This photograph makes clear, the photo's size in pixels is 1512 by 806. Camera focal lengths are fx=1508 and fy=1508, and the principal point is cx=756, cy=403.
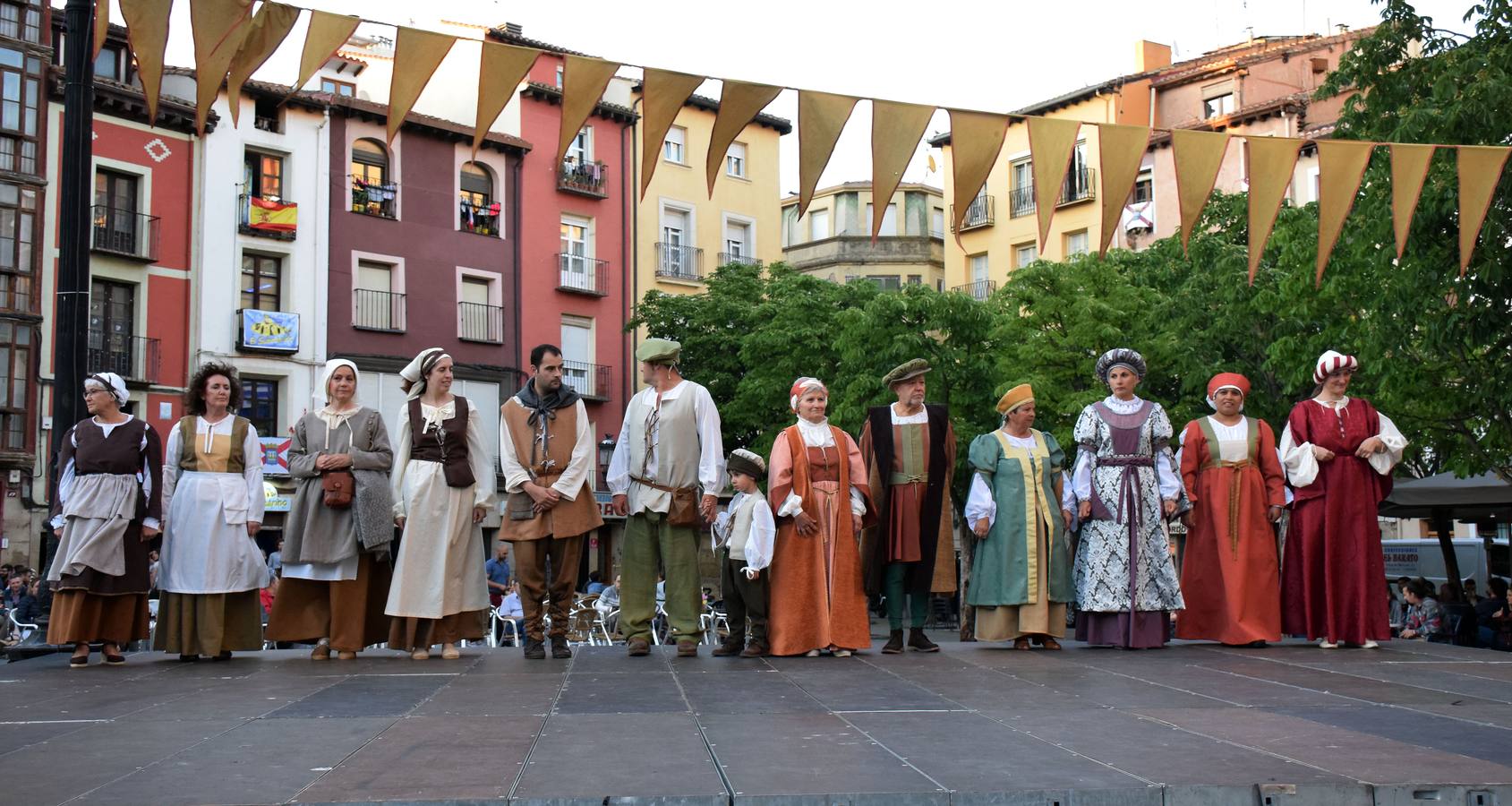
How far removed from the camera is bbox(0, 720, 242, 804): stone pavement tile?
4.80 metres

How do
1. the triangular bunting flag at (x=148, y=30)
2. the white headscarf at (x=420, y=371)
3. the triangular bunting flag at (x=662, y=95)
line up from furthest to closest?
the white headscarf at (x=420, y=371)
the triangular bunting flag at (x=662, y=95)
the triangular bunting flag at (x=148, y=30)

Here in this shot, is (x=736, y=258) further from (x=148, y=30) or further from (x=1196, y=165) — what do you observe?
(x=148, y=30)

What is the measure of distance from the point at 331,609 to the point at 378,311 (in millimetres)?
28228

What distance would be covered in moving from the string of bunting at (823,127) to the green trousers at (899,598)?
96.4 inches

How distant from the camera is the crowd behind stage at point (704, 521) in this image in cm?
941

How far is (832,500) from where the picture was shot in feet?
31.8

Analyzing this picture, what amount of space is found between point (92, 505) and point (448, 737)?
463 centimetres

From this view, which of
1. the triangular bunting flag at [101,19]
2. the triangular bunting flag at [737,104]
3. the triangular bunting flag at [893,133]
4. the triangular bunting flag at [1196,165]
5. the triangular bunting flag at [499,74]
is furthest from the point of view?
the triangular bunting flag at [1196,165]

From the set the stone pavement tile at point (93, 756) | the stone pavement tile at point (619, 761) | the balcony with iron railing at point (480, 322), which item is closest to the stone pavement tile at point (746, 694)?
the stone pavement tile at point (619, 761)

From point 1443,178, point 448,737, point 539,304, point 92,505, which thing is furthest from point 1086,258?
point 448,737

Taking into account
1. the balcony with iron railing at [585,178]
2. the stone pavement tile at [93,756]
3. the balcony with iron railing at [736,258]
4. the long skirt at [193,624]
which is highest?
the balcony with iron railing at [585,178]

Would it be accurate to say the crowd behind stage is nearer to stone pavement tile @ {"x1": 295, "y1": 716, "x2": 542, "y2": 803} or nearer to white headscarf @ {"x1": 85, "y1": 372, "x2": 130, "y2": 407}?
white headscarf @ {"x1": 85, "y1": 372, "x2": 130, "y2": 407}

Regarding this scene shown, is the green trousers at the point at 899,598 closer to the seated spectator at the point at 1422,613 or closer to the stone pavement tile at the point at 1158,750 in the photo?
the stone pavement tile at the point at 1158,750

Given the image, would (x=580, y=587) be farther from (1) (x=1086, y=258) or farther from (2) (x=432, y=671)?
(2) (x=432, y=671)
